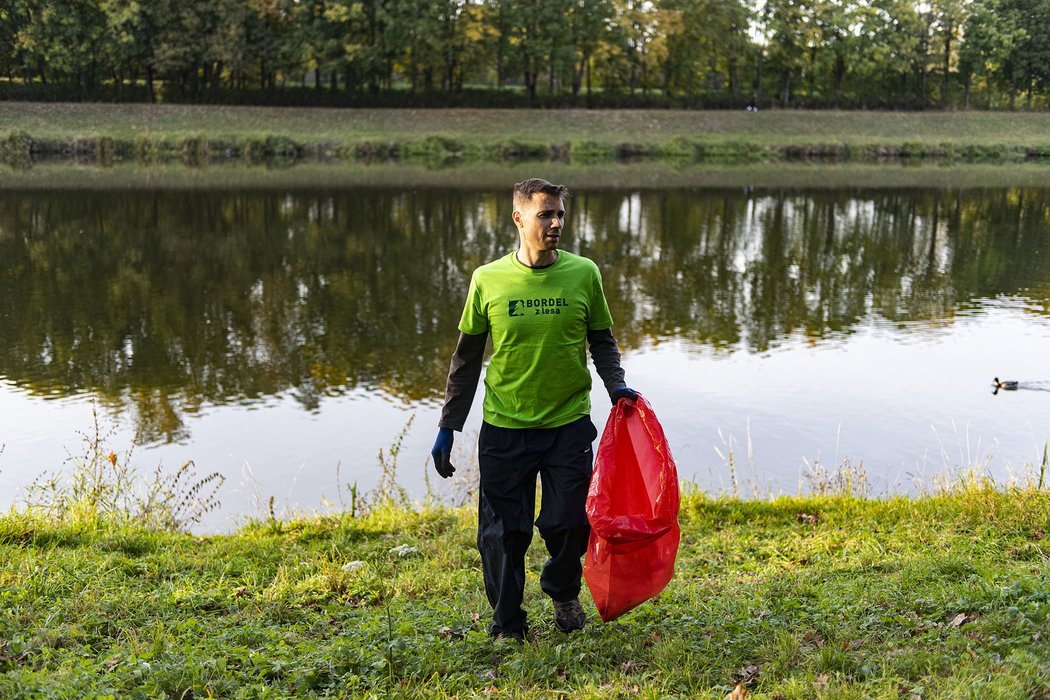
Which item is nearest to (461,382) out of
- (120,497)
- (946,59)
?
(120,497)

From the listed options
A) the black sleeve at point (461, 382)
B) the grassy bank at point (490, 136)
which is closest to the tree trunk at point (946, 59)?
the grassy bank at point (490, 136)

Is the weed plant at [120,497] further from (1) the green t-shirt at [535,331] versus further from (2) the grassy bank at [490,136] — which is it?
(2) the grassy bank at [490,136]

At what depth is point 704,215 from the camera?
93.8ft

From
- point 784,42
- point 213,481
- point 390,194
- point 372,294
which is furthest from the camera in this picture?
point 784,42

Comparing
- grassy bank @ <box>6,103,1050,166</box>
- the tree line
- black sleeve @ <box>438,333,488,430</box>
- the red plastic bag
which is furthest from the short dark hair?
the tree line

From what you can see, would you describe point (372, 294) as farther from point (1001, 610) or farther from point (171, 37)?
point (171, 37)

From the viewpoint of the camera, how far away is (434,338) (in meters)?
14.1

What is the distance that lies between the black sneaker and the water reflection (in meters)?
6.24

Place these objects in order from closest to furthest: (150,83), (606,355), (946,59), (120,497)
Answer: (606,355) < (120,497) < (150,83) < (946,59)

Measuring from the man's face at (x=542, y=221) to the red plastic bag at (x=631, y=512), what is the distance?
2.50 feet

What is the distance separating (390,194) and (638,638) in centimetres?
2848


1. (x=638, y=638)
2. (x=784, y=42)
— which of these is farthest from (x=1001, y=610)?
(x=784, y=42)

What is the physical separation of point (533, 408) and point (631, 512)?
59cm

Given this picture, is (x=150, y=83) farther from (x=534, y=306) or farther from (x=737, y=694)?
(x=737, y=694)
